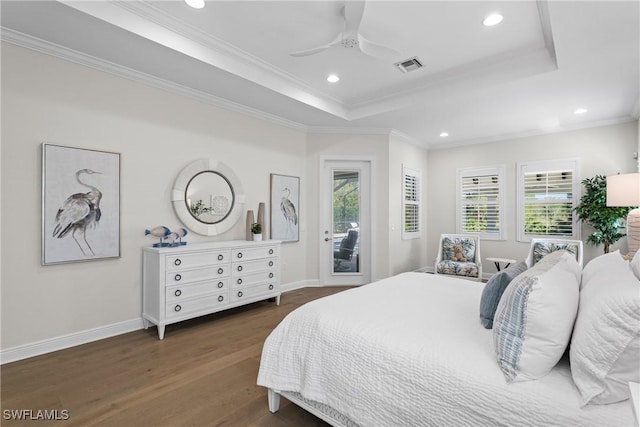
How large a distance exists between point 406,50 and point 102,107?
9.88 ft

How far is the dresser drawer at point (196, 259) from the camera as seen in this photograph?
311 cm

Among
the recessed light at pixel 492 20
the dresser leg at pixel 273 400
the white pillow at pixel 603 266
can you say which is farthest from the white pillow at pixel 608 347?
the recessed light at pixel 492 20

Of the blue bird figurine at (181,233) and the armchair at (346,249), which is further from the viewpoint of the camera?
the armchair at (346,249)

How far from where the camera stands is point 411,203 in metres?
6.03

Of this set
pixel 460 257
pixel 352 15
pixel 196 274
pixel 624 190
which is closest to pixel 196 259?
pixel 196 274

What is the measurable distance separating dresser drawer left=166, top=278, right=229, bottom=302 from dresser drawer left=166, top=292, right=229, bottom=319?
50 mm

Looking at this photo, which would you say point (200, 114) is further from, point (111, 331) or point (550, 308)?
point (550, 308)

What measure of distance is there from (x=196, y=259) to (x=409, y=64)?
121 inches

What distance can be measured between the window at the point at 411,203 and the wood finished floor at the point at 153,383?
11.6ft

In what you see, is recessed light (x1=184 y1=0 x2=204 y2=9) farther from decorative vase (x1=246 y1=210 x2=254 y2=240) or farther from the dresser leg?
the dresser leg

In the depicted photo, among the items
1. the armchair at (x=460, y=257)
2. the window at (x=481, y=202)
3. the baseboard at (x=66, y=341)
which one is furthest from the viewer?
the window at (x=481, y=202)

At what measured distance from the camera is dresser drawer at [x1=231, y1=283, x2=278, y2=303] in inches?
143

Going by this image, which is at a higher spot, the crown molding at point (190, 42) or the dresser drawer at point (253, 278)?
the crown molding at point (190, 42)

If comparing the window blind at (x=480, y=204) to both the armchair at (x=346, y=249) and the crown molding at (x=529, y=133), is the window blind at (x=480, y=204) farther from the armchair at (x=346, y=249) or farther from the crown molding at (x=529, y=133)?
the armchair at (x=346, y=249)
